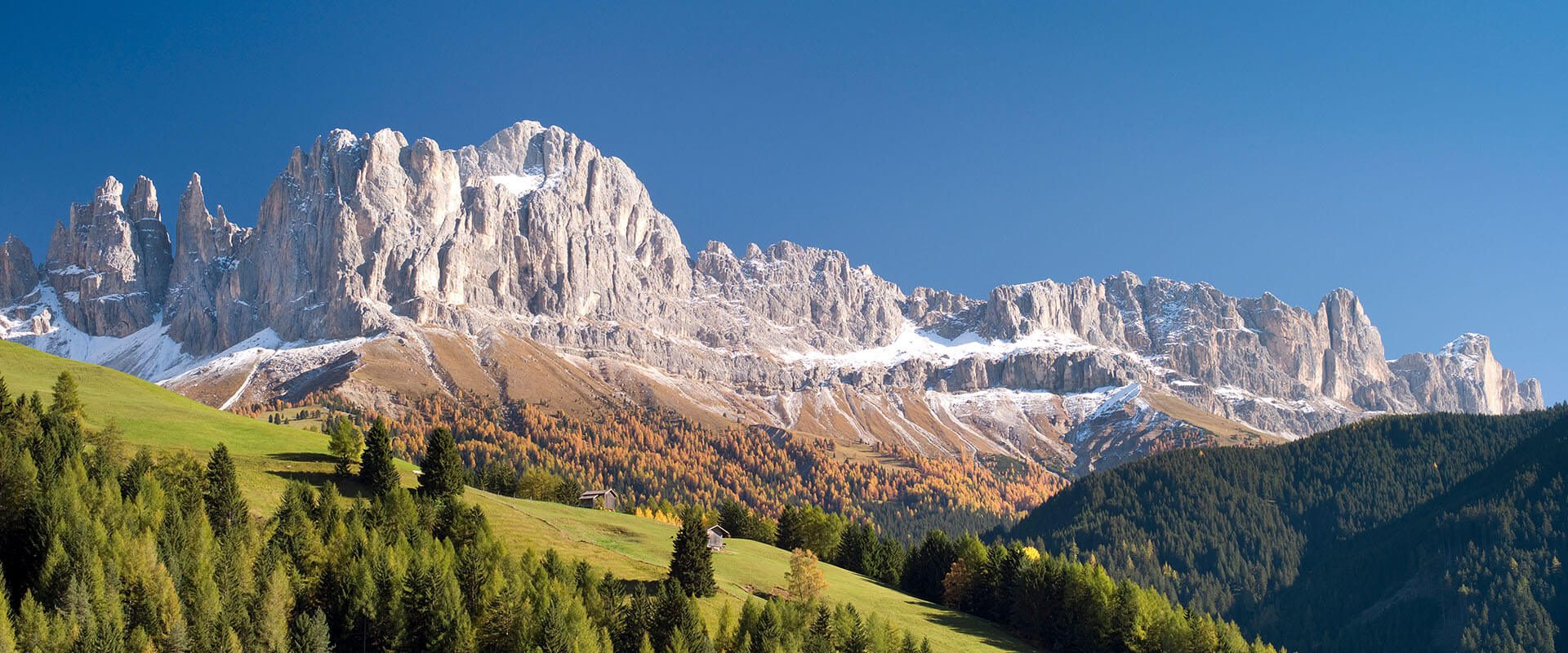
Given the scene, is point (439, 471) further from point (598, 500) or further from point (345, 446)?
point (598, 500)

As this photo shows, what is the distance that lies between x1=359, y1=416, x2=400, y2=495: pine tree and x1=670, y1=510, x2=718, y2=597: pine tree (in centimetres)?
2424

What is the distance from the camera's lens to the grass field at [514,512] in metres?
88.9

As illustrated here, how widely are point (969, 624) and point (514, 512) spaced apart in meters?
43.1

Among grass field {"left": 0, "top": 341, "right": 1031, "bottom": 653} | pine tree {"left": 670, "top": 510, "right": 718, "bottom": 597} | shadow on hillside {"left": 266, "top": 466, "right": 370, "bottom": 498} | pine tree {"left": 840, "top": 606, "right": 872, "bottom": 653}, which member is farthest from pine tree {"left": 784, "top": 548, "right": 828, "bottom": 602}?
shadow on hillside {"left": 266, "top": 466, "right": 370, "bottom": 498}

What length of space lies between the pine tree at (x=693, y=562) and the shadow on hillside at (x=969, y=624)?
26.6 m

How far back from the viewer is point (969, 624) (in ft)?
348

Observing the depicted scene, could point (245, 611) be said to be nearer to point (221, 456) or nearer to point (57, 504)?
point (57, 504)

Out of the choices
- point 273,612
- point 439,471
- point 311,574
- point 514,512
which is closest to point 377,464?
point 439,471

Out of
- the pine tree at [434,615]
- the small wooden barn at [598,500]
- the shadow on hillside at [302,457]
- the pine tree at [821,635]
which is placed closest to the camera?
the pine tree at [434,615]

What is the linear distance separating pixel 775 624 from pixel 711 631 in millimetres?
5480

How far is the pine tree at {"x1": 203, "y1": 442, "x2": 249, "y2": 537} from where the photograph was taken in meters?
71.2

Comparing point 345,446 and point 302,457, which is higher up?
point 345,446

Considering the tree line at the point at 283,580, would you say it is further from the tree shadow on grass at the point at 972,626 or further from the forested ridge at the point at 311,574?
the tree shadow on grass at the point at 972,626

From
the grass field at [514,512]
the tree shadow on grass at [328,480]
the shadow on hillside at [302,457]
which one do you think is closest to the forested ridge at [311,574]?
the tree shadow on grass at [328,480]
